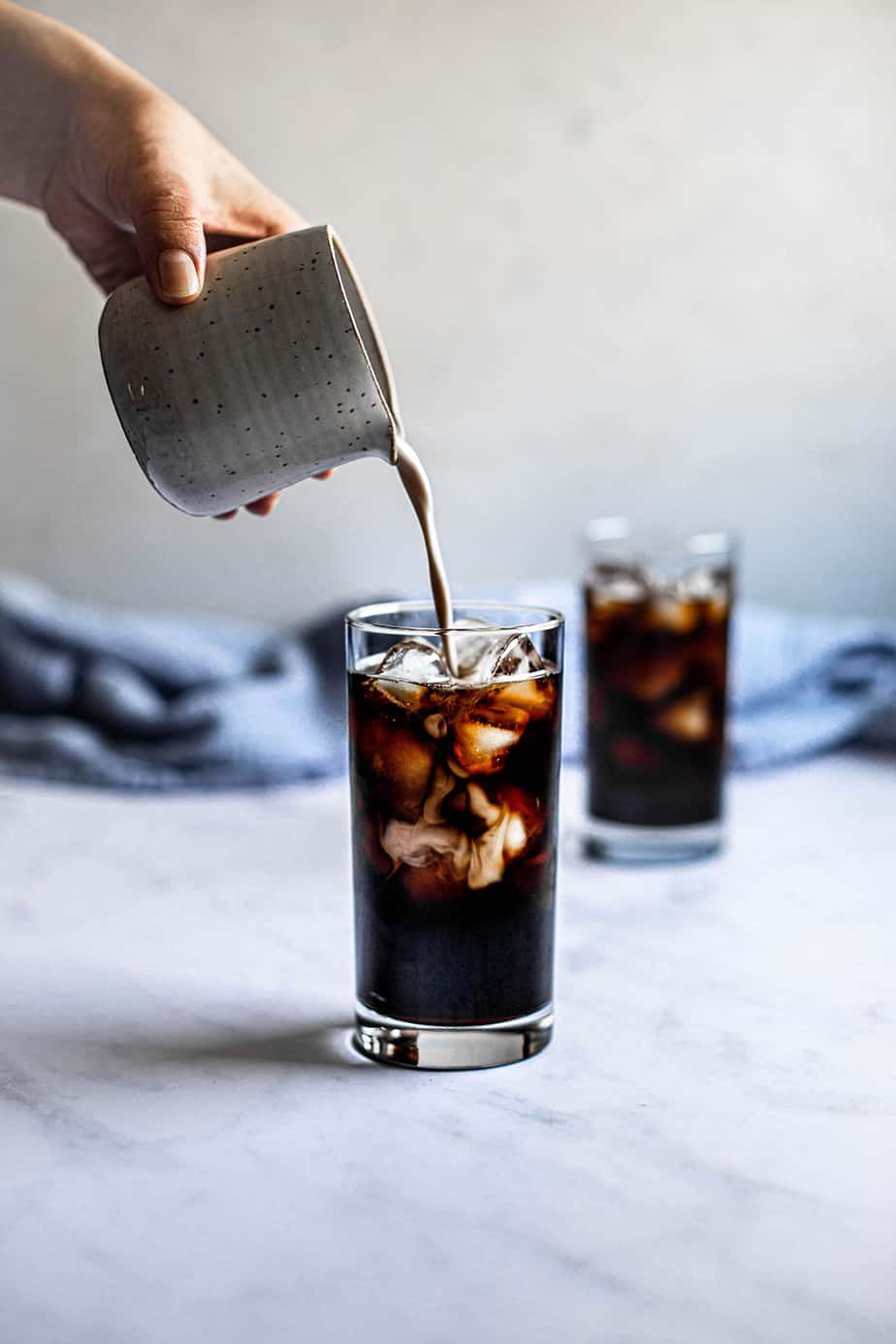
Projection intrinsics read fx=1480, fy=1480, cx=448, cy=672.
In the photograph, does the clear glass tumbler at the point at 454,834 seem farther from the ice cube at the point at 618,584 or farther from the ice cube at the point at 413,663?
the ice cube at the point at 618,584

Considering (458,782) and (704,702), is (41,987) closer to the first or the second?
(458,782)

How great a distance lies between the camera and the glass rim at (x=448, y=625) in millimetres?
847

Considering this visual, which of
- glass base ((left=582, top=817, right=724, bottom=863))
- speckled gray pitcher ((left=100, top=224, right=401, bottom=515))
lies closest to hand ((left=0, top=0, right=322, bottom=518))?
speckled gray pitcher ((left=100, top=224, right=401, bottom=515))

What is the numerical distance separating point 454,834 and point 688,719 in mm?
519

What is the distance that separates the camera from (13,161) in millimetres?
1176

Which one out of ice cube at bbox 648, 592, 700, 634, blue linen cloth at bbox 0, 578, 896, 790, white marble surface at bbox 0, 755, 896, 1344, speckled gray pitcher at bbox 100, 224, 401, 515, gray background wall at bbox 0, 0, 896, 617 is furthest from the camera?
gray background wall at bbox 0, 0, 896, 617

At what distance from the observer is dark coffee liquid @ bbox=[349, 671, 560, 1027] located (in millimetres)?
842

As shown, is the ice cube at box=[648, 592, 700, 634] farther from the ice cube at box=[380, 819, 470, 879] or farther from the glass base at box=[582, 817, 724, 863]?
the ice cube at box=[380, 819, 470, 879]

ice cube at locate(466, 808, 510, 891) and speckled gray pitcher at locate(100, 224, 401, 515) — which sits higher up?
speckled gray pitcher at locate(100, 224, 401, 515)

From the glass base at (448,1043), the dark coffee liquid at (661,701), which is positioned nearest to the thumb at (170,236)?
the glass base at (448,1043)

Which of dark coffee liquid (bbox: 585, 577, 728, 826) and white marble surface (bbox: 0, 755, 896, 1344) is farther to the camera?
dark coffee liquid (bbox: 585, 577, 728, 826)

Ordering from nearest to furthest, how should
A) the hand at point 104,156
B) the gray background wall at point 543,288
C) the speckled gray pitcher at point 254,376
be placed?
the speckled gray pitcher at point 254,376
the hand at point 104,156
the gray background wall at point 543,288

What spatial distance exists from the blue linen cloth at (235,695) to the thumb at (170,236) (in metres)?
0.72

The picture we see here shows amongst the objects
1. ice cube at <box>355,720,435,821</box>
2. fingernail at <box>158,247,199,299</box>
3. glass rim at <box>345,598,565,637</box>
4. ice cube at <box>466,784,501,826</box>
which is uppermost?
fingernail at <box>158,247,199,299</box>
